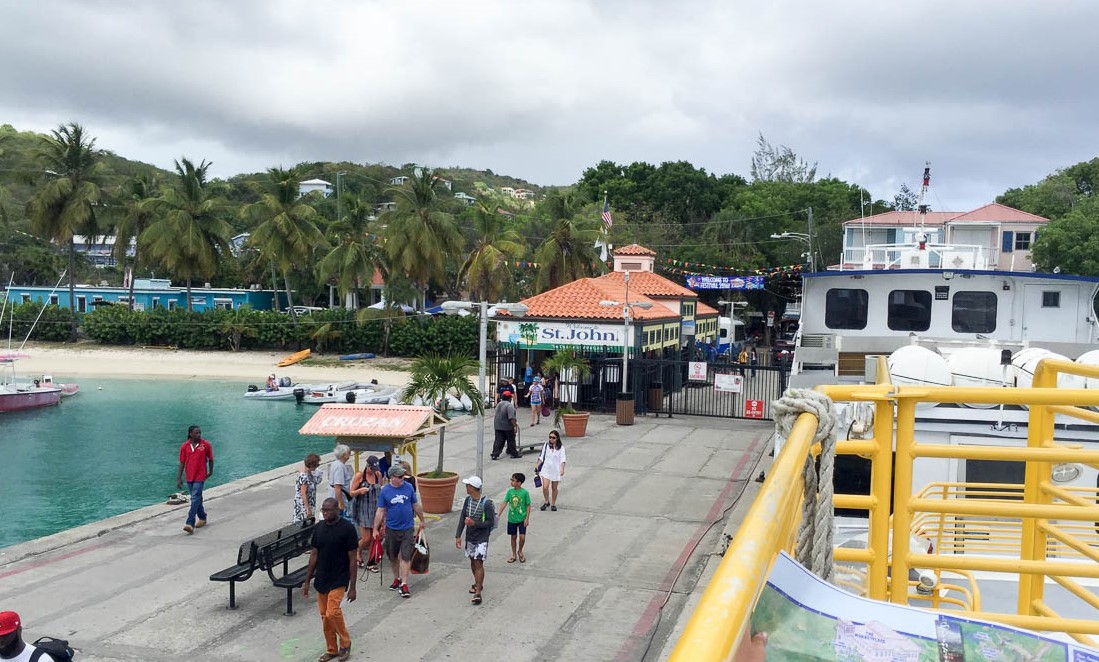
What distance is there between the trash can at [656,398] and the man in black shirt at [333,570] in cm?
1984

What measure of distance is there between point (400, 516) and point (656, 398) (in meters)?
18.1

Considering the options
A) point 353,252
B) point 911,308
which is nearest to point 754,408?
point 911,308

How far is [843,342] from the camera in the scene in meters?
16.4

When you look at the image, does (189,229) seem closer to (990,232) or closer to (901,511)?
(990,232)

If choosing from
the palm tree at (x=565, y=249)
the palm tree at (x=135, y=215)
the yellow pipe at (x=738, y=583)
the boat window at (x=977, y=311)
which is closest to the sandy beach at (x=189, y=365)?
the palm tree at (x=135, y=215)

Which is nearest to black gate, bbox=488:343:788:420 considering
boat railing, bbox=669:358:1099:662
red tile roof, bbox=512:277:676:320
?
red tile roof, bbox=512:277:676:320

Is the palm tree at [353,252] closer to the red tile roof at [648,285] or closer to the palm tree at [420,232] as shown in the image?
the palm tree at [420,232]

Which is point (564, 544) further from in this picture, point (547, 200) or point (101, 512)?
point (547, 200)

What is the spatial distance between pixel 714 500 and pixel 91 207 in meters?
54.6

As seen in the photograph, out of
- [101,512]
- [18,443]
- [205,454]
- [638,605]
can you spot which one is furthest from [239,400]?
[638,605]

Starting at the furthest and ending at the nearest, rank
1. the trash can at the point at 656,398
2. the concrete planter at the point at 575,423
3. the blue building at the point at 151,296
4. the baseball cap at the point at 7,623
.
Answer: the blue building at the point at 151,296
the trash can at the point at 656,398
the concrete planter at the point at 575,423
the baseball cap at the point at 7,623

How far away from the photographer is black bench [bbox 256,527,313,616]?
10.2m

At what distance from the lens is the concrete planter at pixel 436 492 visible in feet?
48.1

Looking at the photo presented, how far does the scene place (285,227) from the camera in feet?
170
